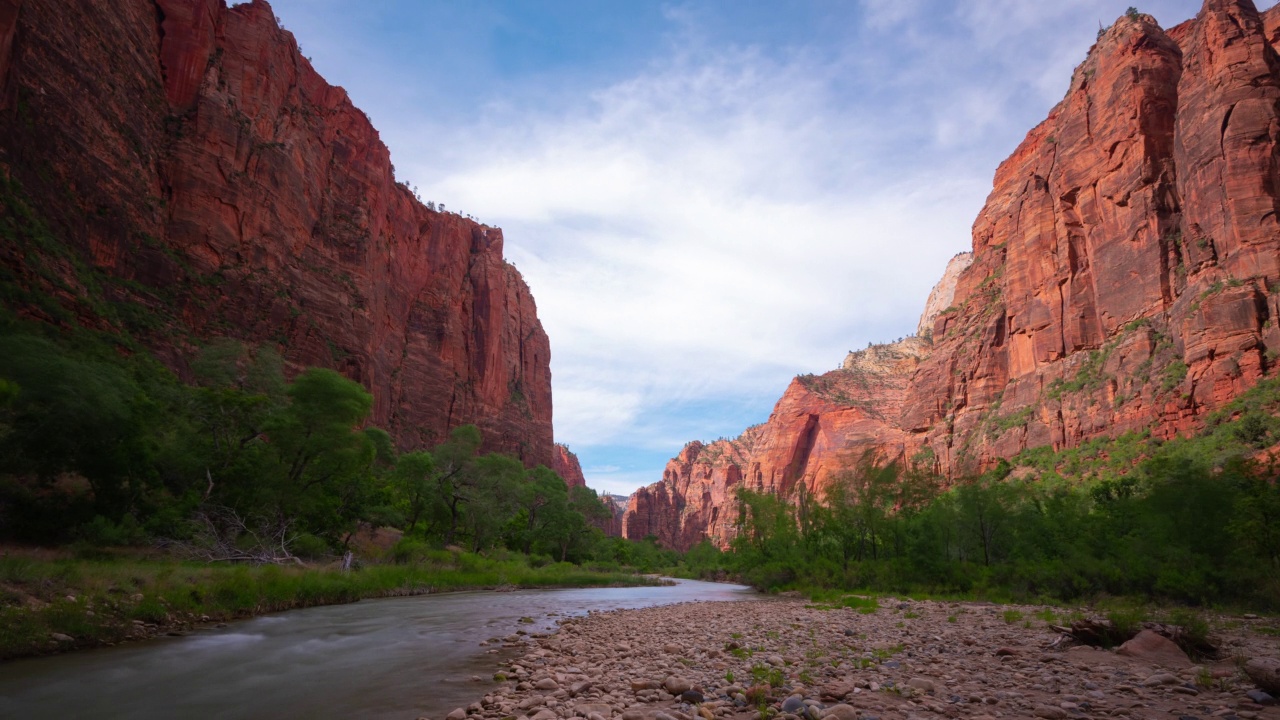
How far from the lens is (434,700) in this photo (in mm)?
7770

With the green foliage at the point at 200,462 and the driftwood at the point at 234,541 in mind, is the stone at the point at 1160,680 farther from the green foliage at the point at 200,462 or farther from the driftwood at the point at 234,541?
the green foliage at the point at 200,462

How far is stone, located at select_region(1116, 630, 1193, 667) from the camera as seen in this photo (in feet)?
27.1

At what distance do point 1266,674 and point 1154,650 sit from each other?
120 inches

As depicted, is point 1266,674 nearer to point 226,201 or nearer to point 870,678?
point 870,678

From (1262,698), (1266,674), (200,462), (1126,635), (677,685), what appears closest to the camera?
(1262,698)

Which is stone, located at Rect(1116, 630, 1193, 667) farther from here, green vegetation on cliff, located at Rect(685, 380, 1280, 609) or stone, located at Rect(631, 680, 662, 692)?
green vegetation on cliff, located at Rect(685, 380, 1280, 609)

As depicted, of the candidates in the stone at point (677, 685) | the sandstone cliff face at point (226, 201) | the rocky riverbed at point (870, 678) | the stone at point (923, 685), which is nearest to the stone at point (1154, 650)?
the rocky riverbed at point (870, 678)

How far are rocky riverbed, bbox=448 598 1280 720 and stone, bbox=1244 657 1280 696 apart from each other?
0.16 meters

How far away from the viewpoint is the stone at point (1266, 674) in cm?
594

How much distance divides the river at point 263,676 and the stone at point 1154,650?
32.1ft

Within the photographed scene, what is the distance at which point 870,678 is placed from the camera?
775cm

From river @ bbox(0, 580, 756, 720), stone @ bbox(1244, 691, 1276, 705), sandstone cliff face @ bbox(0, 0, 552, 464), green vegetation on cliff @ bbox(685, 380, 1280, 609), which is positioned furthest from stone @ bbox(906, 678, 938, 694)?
sandstone cliff face @ bbox(0, 0, 552, 464)

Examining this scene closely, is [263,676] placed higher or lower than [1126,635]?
lower

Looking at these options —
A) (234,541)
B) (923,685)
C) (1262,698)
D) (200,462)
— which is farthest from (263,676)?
(200,462)
